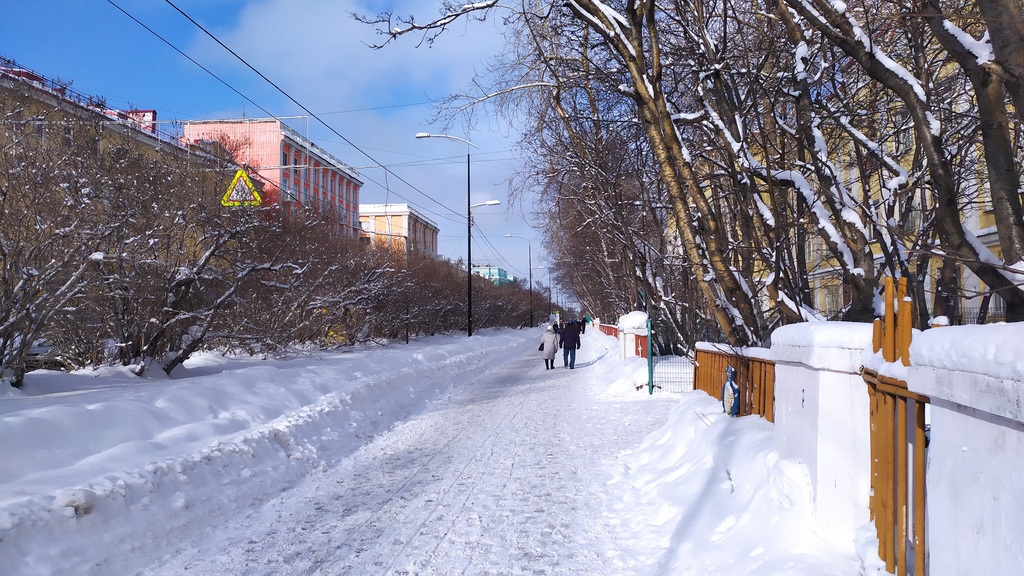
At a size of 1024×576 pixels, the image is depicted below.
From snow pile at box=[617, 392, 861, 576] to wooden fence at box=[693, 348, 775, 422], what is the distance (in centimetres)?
25

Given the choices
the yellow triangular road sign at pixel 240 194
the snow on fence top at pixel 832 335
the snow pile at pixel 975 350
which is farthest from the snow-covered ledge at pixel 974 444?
the yellow triangular road sign at pixel 240 194

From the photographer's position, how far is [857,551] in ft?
12.0

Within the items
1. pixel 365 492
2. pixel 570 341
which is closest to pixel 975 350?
pixel 365 492

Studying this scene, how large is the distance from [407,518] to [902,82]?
542 centimetres

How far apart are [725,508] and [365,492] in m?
4.08

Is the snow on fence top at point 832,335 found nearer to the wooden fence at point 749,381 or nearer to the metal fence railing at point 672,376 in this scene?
the wooden fence at point 749,381

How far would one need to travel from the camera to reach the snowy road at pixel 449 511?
5551mm

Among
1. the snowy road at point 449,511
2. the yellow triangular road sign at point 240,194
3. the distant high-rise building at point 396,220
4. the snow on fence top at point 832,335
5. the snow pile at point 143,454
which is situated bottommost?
the snowy road at point 449,511

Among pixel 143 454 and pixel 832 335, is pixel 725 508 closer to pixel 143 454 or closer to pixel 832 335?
pixel 832 335

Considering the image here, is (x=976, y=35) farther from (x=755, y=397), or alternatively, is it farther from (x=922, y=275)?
(x=755, y=397)

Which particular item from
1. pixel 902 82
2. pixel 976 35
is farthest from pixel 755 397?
pixel 976 35

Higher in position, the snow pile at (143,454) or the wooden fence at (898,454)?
the wooden fence at (898,454)

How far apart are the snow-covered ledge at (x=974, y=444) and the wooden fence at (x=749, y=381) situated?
3.41m

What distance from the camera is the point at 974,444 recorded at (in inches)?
96.4
